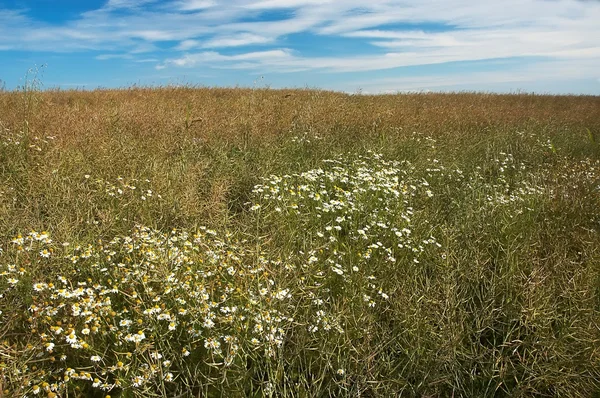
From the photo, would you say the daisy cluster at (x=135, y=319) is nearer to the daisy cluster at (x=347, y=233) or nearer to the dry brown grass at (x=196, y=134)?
the daisy cluster at (x=347, y=233)

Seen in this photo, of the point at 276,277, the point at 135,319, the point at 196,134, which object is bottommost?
the point at 135,319

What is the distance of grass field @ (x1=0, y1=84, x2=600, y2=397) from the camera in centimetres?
217

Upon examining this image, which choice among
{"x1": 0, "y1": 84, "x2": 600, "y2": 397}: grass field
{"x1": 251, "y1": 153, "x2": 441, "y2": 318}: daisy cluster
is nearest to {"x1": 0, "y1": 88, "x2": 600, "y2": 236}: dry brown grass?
{"x1": 0, "y1": 84, "x2": 600, "y2": 397}: grass field

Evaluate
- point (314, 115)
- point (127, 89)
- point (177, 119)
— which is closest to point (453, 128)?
point (314, 115)

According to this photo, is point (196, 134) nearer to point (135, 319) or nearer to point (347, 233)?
point (347, 233)

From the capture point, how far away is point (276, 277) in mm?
2578

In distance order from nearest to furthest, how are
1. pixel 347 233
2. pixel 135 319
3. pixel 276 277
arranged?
pixel 135 319 → pixel 276 277 → pixel 347 233

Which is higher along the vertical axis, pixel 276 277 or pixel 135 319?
pixel 276 277

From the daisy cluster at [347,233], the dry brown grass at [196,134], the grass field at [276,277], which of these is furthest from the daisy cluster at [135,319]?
the dry brown grass at [196,134]

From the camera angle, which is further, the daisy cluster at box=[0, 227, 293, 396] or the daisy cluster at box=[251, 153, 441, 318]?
the daisy cluster at box=[251, 153, 441, 318]

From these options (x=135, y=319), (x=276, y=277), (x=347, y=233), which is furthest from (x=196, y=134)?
(x=135, y=319)

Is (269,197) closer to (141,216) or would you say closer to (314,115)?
(141,216)

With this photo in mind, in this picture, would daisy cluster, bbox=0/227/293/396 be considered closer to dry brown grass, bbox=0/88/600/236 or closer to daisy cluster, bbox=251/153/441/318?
daisy cluster, bbox=251/153/441/318

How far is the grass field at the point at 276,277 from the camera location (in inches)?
85.3
